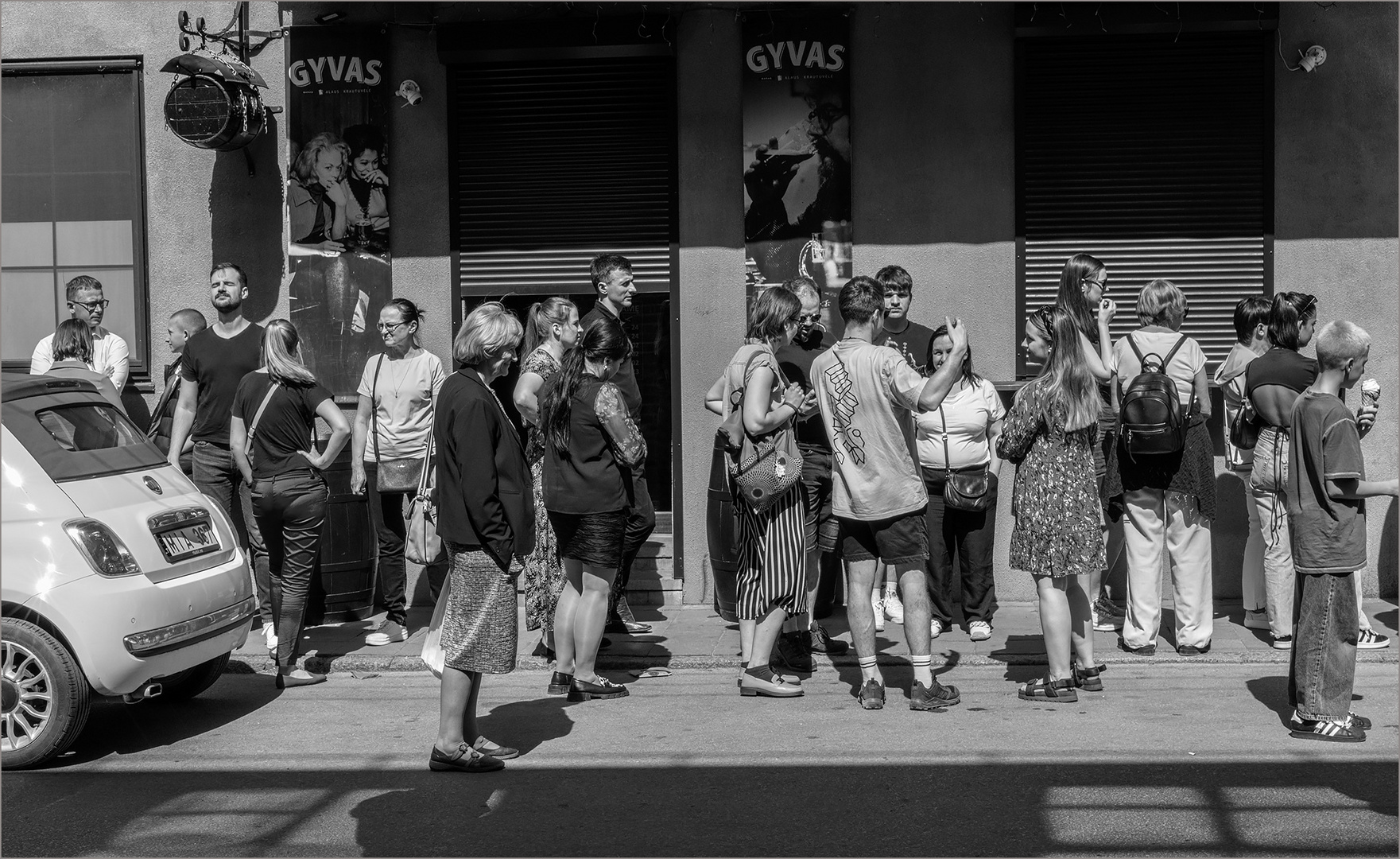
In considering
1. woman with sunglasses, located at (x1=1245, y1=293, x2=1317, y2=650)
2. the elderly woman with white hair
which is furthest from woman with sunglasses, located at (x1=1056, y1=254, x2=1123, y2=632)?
the elderly woman with white hair


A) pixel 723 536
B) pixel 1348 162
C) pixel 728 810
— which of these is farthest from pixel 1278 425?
pixel 728 810

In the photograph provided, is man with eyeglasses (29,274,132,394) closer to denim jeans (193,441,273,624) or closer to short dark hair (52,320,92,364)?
short dark hair (52,320,92,364)

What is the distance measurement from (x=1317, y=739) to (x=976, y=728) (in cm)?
150

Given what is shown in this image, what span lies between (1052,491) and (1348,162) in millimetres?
4104

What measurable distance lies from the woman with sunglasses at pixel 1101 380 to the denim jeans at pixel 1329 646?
43.7 inches

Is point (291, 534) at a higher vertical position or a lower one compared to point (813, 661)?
higher

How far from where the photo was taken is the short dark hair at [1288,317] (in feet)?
23.9

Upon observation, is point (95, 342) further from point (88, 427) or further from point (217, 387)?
point (88, 427)

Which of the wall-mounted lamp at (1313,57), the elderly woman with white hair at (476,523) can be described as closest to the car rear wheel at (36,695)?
the elderly woman with white hair at (476,523)

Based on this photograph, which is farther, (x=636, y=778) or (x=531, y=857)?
(x=636, y=778)

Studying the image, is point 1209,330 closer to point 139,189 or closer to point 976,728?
point 976,728

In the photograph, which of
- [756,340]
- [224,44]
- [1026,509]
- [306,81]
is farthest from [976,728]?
[224,44]

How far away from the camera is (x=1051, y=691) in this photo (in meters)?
6.88

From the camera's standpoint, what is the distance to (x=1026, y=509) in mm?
6984
